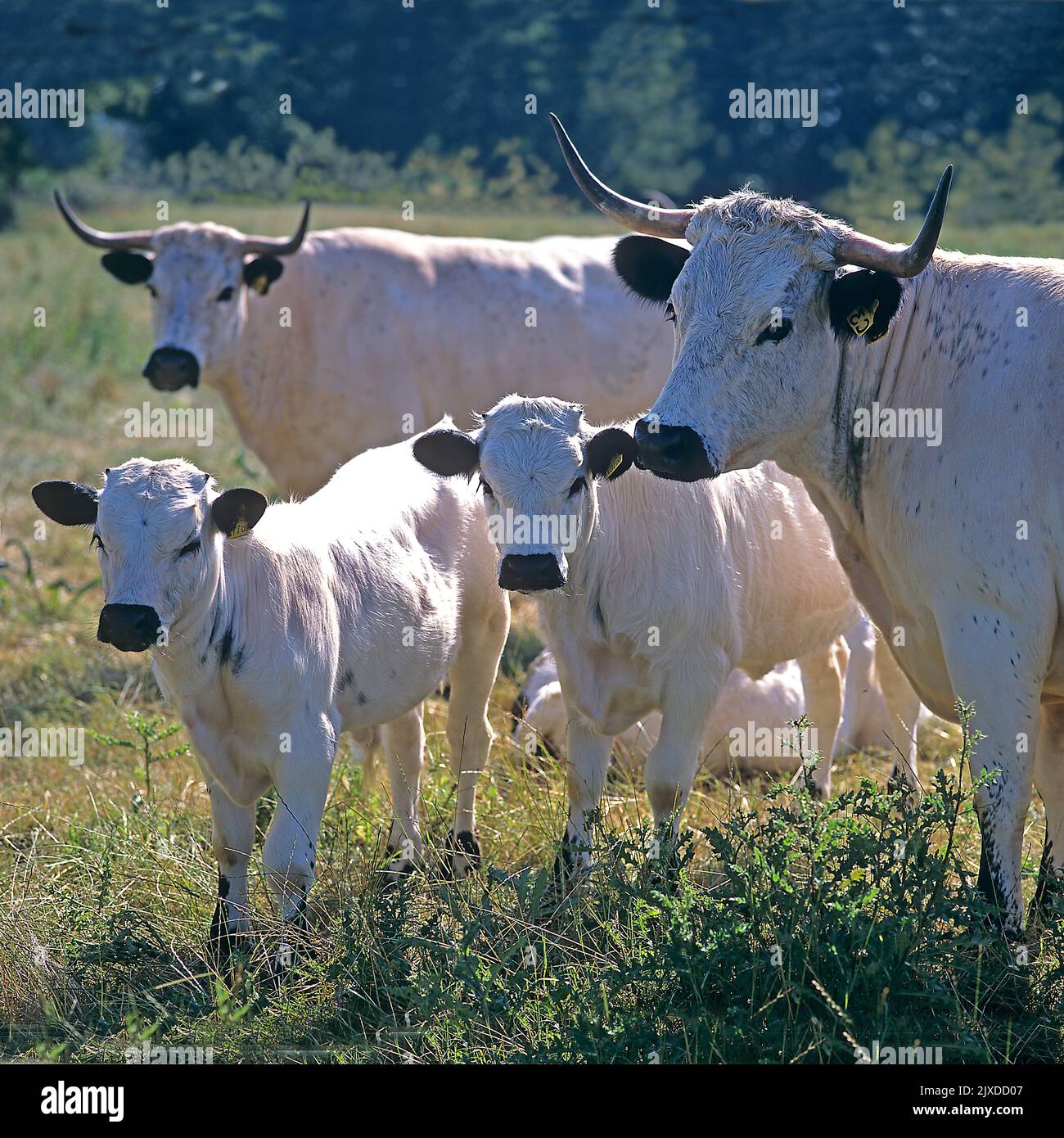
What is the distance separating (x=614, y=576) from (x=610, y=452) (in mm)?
514

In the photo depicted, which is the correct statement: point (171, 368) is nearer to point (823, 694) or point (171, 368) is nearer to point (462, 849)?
point (462, 849)

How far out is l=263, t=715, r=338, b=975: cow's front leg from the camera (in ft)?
15.5

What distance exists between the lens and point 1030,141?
63.2 ft

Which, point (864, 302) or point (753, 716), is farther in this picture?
point (753, 716)

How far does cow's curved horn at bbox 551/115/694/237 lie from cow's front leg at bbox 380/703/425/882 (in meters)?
1.99

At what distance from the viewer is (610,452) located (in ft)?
16.3

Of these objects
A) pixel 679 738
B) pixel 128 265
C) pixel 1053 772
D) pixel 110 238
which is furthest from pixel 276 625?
pixel 110 238

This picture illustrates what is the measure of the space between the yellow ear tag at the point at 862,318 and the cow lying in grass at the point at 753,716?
2451mm

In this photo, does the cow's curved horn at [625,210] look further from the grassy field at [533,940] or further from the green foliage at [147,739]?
the green foliage at [147,739]

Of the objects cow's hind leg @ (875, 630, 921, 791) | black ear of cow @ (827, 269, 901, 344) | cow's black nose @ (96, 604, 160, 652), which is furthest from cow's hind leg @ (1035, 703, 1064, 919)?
cow's black nose @ (96, 604, 160, 652)

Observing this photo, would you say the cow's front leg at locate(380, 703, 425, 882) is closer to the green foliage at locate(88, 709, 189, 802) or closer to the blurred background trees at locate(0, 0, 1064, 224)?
the green foliage at locate(88, 709, 189, 802)

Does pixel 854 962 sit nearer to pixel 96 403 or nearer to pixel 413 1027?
pixel 413 1027
